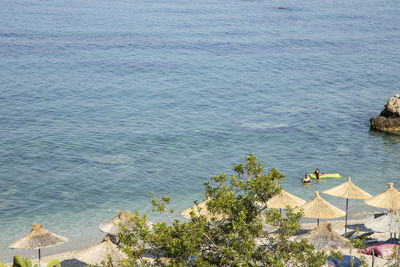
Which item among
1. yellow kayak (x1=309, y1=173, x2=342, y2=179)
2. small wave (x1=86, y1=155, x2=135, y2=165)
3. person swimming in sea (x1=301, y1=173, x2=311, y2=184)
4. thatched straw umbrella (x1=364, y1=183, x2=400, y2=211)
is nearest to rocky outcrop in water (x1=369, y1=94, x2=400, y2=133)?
yellow kayak (x1=309, y1=173, x2=342, y2=179)

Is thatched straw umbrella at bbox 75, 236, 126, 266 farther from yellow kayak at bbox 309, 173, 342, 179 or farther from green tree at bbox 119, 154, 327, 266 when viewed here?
yellow kayak at bbox 309, 173, 342, 179

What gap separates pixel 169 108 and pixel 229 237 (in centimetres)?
3794

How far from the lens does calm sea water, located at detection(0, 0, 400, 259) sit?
32125 millimetres

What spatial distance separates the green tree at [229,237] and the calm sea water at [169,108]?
51.2ft

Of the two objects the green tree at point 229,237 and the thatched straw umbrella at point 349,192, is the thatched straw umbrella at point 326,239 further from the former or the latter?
the green tree at point 229,237

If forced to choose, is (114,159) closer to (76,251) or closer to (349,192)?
(76,251)

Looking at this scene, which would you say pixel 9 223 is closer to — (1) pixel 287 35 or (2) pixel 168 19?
(1) pixel 287 35

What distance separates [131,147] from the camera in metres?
38.6

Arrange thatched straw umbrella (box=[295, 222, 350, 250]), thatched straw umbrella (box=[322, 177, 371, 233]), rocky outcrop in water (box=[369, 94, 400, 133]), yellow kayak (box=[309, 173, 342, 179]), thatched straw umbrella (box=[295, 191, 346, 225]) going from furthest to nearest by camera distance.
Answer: rocky outcrop in water (box=[369, 94, 400, 133]) < yellow kayak (box=[309, 173, 342, 179]) < thatched straw umbrella (box=[322, 177, 371, 233]) < thatched straw umbrella (box=[295, 191, 346, 225]) < thatched straw umbrella (box=[295, 222, 350, 250])

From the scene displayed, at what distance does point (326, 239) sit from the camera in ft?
63.5

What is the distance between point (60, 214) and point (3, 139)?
1282 centimetres

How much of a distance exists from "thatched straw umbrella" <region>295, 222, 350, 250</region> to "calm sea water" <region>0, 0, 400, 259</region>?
35.3 feet

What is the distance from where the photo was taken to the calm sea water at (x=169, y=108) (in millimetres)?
32125

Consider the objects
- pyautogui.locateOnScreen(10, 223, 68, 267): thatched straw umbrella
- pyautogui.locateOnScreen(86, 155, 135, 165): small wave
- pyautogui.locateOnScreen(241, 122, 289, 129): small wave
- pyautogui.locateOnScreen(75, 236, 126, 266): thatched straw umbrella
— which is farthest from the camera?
pyautogui.locateOnScreen(241, 122, 289, 129): small wave
